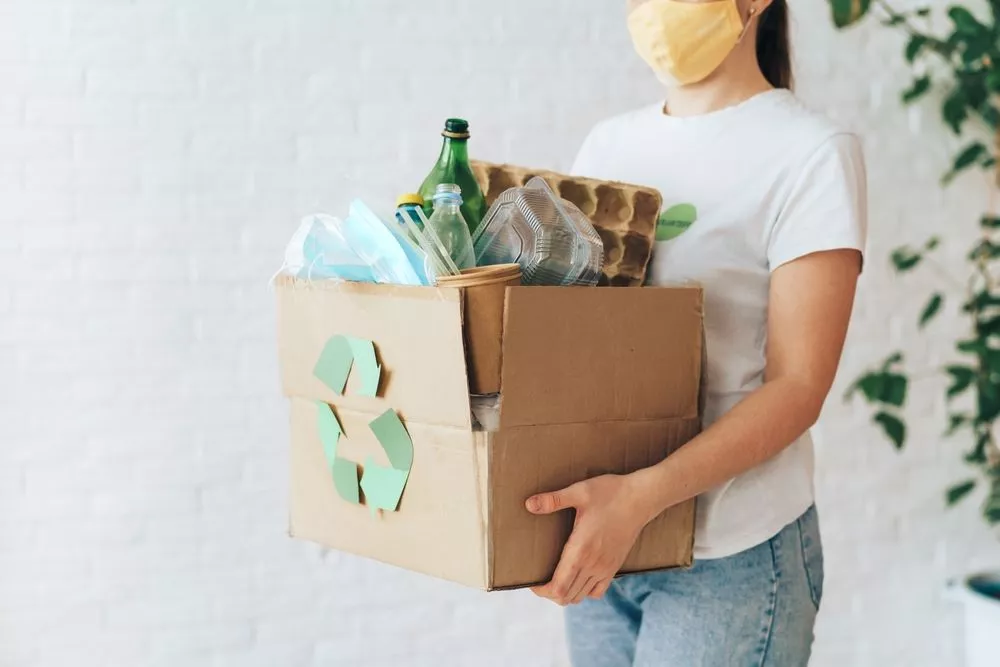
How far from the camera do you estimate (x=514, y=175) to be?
116 centimetres

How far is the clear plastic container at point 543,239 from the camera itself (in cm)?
101

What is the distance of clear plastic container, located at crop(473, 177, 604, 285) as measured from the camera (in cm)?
101

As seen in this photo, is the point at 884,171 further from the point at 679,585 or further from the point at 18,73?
the point at 18,73

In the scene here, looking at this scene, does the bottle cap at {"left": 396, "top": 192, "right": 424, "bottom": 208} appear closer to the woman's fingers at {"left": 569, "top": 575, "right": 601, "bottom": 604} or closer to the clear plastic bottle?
the clear plastic bottle

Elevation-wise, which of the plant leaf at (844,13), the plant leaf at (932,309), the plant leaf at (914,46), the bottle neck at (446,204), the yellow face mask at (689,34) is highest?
the plant leaf at (844,13)

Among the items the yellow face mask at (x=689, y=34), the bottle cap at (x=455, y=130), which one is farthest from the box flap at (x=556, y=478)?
the yellow face mask at (x=689, y=34)

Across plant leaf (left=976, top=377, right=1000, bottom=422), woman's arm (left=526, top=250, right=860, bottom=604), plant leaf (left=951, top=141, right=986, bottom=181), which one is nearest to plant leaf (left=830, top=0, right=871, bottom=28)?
plant leaf (left=951, top=141, right=986, bottom=181)

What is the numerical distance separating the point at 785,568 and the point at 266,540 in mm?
1043

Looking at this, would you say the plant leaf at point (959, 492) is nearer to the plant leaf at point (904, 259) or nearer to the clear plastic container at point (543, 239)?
the plant leaf at point (904, 259)

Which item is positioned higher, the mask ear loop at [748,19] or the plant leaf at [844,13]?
the plant leaf at [844,13]

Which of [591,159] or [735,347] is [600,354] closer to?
[735,347]

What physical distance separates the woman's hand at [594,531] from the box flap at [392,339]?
0.48ft

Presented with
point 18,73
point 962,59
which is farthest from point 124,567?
point 962,59

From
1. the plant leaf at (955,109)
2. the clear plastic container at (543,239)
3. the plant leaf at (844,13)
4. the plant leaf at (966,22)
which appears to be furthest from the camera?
the plant leaf at (955,109)
